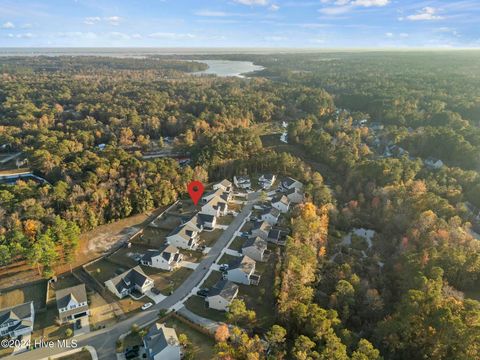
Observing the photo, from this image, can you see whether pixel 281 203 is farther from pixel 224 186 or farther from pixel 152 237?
pixel 152 237

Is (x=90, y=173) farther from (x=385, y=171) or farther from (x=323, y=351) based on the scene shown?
(x=385, y=171)

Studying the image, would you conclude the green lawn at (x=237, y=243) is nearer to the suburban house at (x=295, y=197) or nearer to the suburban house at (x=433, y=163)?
the suburban house at (x=295, y=197)

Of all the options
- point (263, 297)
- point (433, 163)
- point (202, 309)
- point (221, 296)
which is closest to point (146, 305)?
point (202, 309)

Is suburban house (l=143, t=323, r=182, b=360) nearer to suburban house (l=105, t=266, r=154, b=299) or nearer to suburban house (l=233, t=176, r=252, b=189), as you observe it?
suburban house (l=105, t=266, r=154, b=299)

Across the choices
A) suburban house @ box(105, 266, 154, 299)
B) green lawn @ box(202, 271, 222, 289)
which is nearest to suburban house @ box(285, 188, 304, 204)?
green lawn @ box(202, 271, 222, 289)

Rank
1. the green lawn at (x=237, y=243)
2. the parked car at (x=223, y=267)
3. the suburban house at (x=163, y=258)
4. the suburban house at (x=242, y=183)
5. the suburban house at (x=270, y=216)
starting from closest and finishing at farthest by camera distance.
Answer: the parked car at (x=223, y=267) → the suburban house at (x=163, y=258) → the green lawn at (x=237, y=243) → the suburban house at (x=270, y=216) → the suburban house at (x=242, y=183)

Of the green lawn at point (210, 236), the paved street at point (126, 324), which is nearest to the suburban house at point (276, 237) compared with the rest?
the paved street at point (126, 324)
